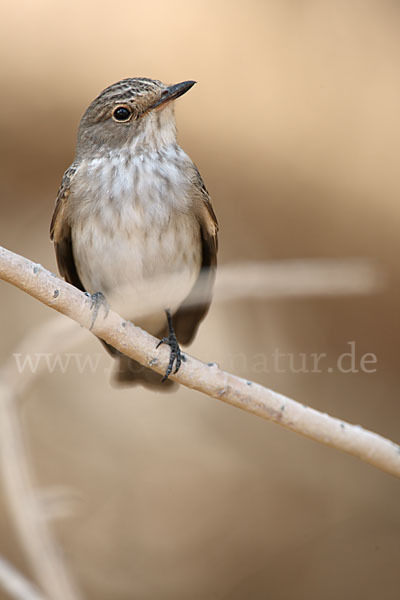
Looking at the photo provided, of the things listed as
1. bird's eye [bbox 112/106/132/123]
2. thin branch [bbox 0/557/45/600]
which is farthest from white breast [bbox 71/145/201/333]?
thin branch [bbox 0/557/45/600]

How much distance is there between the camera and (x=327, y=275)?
7.88ft

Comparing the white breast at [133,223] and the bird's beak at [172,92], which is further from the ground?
the bird's beak at [172,92]

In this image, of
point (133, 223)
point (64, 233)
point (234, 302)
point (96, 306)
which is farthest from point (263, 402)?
point (234, 302)

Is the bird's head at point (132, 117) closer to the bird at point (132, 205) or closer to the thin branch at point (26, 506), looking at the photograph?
the bird at point (132, 205)

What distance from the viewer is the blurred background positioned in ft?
12.7

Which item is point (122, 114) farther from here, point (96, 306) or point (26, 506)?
point (26, 506)

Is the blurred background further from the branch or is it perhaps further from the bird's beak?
the branch

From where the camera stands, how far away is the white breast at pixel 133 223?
8.59 feet

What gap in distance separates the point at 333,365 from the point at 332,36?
72.5 inches

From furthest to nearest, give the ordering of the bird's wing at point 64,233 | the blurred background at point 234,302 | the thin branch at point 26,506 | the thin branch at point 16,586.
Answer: the blurred background at point 234,302 < the bird's wing at point 64,233 < the thin branch at point 26,506 < the thin branch at point 16,586

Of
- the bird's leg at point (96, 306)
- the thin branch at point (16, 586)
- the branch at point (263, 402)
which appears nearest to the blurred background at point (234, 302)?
the bird's leg at point (96, 306)

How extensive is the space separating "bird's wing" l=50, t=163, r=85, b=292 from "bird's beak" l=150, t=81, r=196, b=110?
1.37 feet

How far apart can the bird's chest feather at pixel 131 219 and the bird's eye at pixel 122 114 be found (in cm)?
14

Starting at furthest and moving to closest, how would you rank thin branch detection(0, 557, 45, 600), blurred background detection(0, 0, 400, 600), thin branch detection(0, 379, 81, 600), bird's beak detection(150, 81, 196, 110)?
1. blurred background detection(0, 0, 400, 600)
2. bird's beak detection(150, 81, 196, 110)
3. thin branch detection(0, 379, 81, 600)
4. thin branch detection(0, 557, 45, 600)
